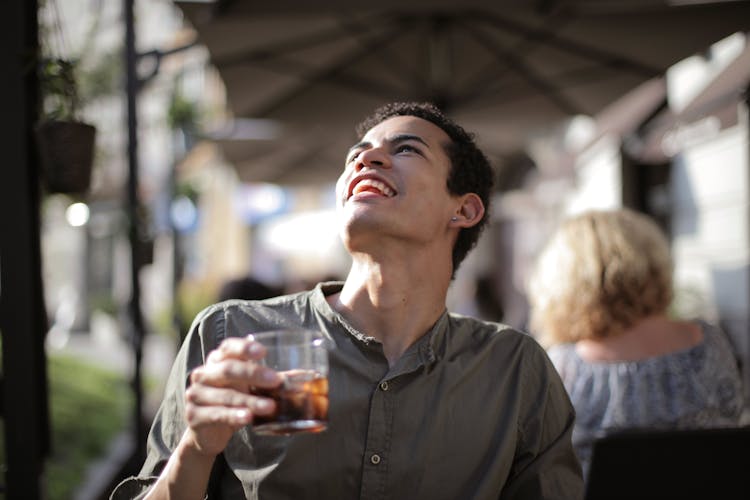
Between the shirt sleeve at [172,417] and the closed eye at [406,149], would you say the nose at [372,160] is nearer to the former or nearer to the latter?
the closed eye at [406,149]

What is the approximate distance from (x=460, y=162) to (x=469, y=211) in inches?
5.9

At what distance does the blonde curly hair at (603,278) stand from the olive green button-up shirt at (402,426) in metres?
0.88

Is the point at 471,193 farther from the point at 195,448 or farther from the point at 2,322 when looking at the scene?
the point at 2,322

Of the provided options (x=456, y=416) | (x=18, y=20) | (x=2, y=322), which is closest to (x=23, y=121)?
(x=18, y=20)

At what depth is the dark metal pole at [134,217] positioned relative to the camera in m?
4.10

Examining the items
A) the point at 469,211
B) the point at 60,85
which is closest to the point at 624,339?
the point at 469,211

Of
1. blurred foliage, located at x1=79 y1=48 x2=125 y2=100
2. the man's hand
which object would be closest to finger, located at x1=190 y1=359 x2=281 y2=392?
the man's hand

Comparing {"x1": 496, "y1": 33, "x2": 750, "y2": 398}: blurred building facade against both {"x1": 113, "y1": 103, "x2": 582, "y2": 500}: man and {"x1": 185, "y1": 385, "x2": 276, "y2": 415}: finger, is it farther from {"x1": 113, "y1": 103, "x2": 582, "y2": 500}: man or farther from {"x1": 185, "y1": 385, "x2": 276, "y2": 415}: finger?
{"x1": 185, "y1": 385, "x2": 276, "y2": 415}: finger

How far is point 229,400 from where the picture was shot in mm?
1340

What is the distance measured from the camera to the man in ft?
5.81

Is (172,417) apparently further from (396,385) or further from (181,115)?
(181,115)

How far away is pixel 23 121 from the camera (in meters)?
2.33

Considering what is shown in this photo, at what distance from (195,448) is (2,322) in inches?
43.7

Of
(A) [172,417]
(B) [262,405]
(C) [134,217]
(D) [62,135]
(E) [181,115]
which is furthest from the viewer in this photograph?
(E) [181,115]
